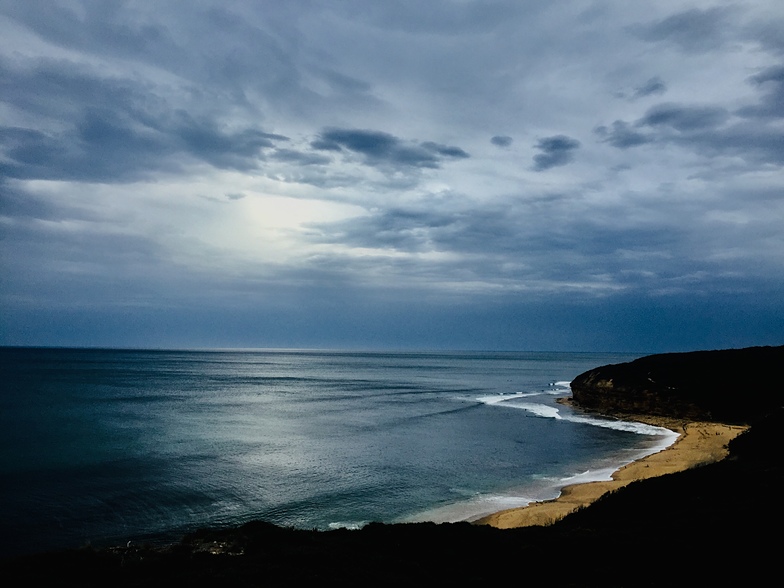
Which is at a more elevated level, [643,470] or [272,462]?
[643,470]

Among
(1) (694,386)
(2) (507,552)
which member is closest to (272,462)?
(2) (507,552)

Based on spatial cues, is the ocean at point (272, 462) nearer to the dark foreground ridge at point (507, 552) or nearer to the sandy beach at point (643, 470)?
the sandy beach at point (643, 470)

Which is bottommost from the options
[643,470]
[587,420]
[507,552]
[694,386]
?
[587,420]

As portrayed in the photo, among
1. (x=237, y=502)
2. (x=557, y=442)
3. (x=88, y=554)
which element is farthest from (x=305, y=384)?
(x=88, y=554)

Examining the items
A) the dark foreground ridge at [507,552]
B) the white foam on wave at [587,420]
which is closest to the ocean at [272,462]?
the white foam on wave at [587,420]

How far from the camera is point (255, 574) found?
11.3m

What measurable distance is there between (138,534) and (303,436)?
26.3 meters

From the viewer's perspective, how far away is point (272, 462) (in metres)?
36.2

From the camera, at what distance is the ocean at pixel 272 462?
2416 centimetres

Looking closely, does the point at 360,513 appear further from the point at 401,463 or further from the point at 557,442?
the point at 557,442

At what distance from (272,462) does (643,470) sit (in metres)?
25.9

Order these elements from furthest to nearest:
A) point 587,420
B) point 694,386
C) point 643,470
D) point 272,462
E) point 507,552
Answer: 1. point 694,386
2. point 587,420
3. point 272,462
4. point 643,470
5. point 507,552

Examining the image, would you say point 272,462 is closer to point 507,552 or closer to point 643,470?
point 643,470

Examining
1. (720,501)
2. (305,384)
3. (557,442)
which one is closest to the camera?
(720,501)
